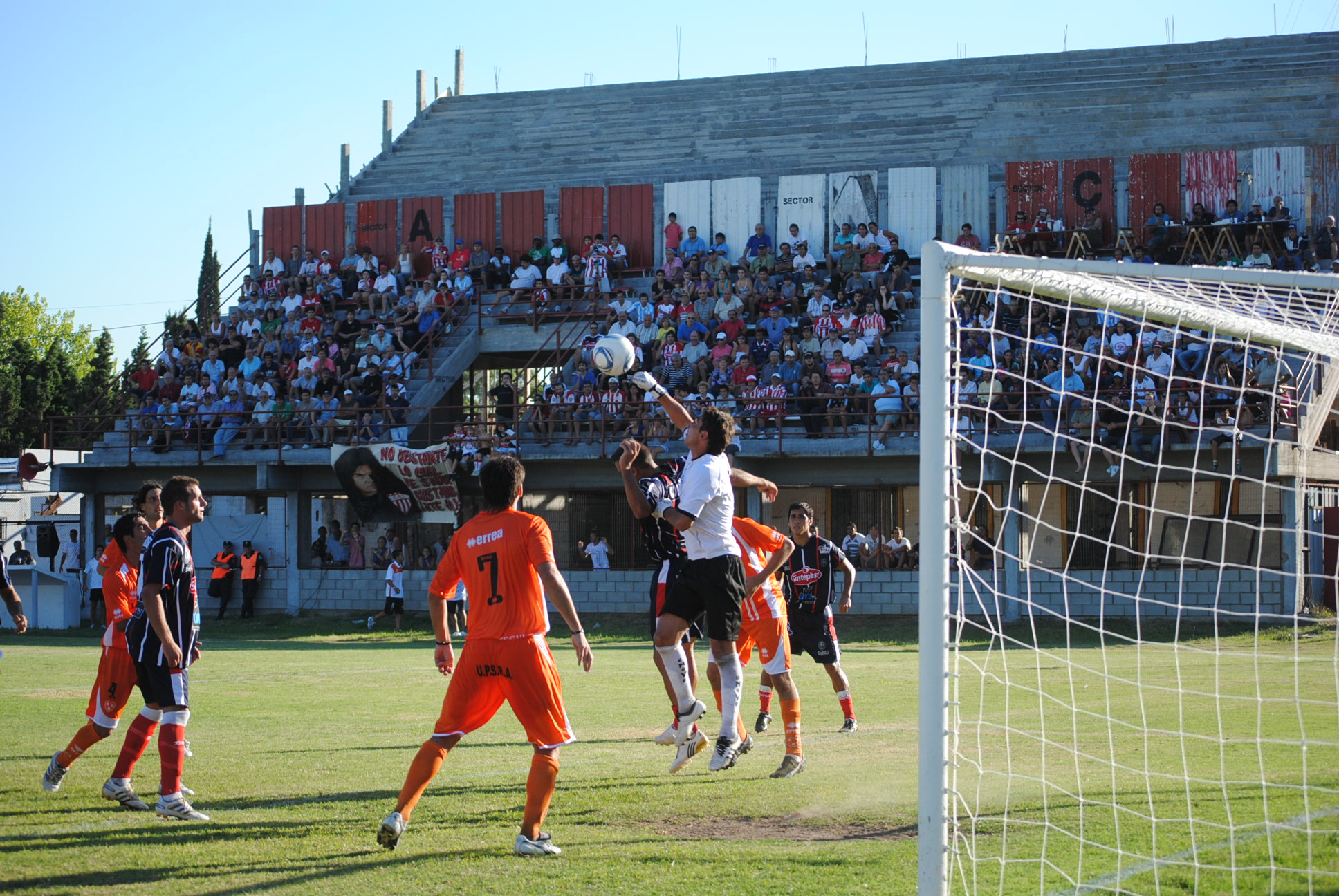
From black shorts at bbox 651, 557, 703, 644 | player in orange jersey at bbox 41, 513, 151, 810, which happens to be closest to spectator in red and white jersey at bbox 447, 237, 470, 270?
black shorts at bbox 651, 557, 703, 644

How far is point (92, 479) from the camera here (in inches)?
1164

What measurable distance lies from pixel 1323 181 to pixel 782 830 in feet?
90.3

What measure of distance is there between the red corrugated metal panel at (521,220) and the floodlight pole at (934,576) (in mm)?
30292

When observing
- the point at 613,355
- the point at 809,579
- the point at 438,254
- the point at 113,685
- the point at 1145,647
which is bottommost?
the point at 1145,647

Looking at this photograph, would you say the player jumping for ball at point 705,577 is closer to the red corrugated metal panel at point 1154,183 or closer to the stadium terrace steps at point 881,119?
the red corrugated metal panel at point 1154,183

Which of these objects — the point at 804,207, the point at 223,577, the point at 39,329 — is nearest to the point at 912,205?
the point at 804,207

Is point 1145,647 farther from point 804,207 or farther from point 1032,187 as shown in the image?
Result: point 804,207

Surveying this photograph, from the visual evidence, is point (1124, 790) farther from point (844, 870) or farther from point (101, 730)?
point (101, 730)

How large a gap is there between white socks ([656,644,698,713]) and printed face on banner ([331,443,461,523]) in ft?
57.2

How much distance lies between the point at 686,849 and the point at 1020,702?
639cm

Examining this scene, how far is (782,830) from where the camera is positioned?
22.4ft

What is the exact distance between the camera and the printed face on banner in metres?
25.6

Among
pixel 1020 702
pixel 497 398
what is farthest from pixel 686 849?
pixel 497 398

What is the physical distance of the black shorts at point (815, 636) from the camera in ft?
34.7
